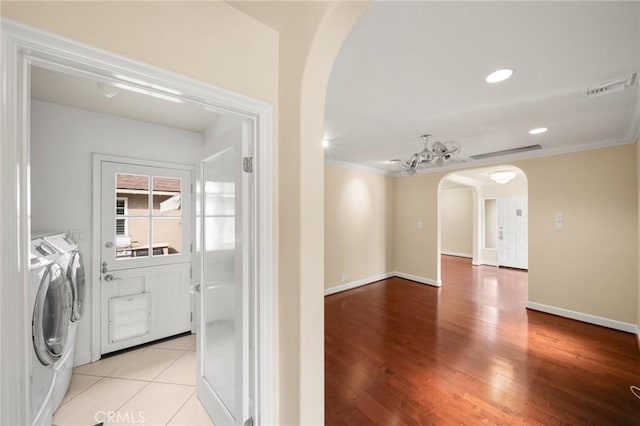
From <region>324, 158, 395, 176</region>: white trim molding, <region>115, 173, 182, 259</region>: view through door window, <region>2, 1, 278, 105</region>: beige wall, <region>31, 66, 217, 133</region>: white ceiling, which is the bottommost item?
<region>115, 173, 182, 259</region>: view through door window

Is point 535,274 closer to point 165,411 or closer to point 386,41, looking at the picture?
point 386,41

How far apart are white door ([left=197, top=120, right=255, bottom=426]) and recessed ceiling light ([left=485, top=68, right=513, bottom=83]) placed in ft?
5.78

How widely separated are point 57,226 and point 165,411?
6.20ft

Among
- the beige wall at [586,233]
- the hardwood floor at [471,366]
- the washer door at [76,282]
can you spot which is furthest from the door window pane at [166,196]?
the beige wall at [586,233]

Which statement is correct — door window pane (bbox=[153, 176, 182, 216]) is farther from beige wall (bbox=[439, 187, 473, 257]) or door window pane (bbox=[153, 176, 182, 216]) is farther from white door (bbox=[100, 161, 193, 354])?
beige wall (bbox=[439, 187, 473, 257])

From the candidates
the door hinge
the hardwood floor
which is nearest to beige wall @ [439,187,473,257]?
the hardwood floor

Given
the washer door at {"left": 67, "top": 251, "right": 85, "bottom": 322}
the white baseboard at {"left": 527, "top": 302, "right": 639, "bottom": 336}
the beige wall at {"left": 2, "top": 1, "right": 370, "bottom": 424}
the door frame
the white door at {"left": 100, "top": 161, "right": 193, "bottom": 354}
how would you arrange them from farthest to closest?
the white baseboard at {"left": 527, "top": 302, "right": 639, "bottom": 336} → the white door at {"left": 100, "top": 161, "right": 193, "bottom": 354} → the washer door at {"left": 67, "top": 251, "right": 85, "bottom": 322} → the beige wall at {"left": 2, "top": 1, "right": 370, "bottom": 424} → the door frame

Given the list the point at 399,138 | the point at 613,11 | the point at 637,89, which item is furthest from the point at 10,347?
the point at 637,89

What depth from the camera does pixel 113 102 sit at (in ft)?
7.42

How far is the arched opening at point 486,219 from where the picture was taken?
21.3 feet

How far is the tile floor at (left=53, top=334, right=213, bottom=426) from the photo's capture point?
179 centimetres

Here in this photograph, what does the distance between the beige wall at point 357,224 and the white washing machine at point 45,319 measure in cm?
332

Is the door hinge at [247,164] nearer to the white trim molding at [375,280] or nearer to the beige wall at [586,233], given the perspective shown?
the white trim molding at [375,280]

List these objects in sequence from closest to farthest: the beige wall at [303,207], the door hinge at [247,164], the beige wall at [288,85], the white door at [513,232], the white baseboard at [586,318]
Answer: the beige wall at [288,85]
the beige wall at [303,207]
the door hinge at [247,164]
the white baseboard at [586,318]
the white door at [513,232]
